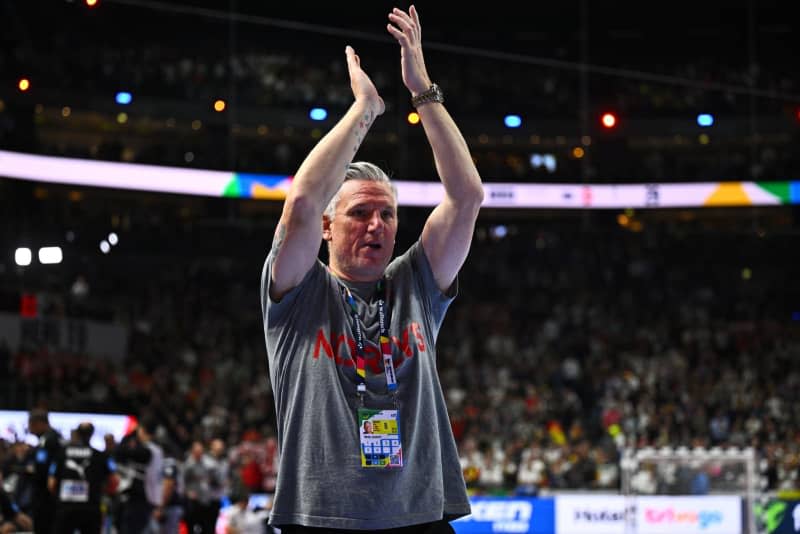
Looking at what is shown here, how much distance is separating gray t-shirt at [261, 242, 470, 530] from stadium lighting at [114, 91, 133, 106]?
23.5 meters

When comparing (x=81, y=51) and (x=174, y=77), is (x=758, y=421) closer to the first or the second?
(x=174, y=77)

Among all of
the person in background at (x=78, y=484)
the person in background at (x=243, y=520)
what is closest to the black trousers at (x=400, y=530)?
the person in background at (x=78, y=484)

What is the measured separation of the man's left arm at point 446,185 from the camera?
10.1 ft

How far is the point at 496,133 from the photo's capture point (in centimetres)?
2784

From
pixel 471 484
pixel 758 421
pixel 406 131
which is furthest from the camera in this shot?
pixel 406 131

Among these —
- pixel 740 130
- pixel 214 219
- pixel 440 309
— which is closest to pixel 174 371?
pixel 214 219

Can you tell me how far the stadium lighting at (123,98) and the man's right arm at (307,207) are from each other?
2349cm

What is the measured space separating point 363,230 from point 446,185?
272mm

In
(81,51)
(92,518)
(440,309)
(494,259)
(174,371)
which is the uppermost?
(81,51)

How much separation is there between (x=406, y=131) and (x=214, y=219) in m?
4.82

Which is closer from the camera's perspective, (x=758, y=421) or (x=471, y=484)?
(x=471, y=484)

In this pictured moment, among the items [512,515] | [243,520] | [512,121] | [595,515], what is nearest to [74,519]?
[243,520]

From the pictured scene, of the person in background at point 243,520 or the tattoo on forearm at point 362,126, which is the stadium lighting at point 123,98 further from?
the tattoo on forearm at point 362,126

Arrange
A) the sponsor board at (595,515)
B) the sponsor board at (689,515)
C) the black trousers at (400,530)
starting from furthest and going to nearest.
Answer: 1. the sponsor board at (595,515)
2. the sponsor board at (689,515)
3. the black trousers at (400,530)
